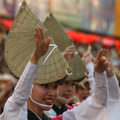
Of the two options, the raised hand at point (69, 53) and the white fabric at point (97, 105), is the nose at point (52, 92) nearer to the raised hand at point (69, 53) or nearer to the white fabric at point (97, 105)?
the white fabric at point (97, 105)

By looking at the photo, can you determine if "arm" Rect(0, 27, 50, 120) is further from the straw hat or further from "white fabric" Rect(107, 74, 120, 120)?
"white fabric" Rect(107, 74, 120, 120)

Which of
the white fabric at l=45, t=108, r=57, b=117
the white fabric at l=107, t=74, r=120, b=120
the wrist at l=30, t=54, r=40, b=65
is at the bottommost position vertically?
the white fabric at l=45, t=108, r=57, b=117

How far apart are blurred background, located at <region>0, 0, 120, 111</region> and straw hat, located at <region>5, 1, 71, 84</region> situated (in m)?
11.1

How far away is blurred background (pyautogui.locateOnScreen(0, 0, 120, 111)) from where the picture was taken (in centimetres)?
1509

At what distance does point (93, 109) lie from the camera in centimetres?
277

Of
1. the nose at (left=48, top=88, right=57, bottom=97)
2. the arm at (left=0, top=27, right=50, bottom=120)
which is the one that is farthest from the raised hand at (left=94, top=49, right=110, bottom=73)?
the arm at (left=0, top=27, right=50, bottom=120)

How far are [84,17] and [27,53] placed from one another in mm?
18132

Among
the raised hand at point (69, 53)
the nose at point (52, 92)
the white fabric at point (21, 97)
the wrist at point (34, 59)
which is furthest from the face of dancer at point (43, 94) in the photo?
the raised hand at point (69, 53)

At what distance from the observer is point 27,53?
8.59 ft

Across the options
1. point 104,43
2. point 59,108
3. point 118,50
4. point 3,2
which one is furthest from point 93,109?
point 118,50

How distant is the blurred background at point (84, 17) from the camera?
49.5 ft

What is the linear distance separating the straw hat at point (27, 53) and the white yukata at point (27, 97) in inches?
8.3

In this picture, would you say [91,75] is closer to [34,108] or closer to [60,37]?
[60,37]

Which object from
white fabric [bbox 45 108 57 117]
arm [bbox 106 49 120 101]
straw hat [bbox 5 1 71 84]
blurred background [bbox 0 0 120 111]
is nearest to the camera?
straw hat [bbox 5 1 71 84]
